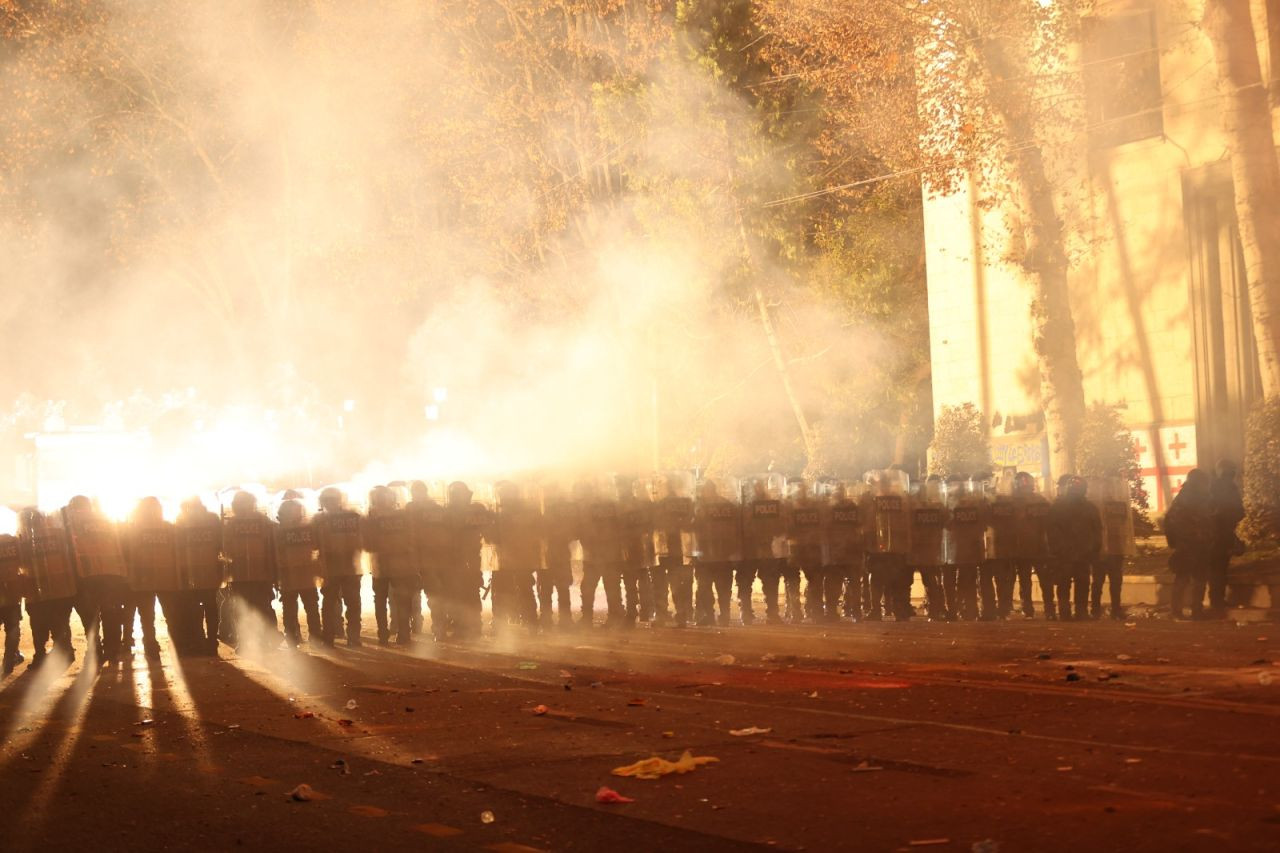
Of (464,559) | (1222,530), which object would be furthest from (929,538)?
(464,559)

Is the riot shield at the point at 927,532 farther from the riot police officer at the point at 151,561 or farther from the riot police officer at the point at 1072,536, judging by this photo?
the riot police officer at the point at 151,561

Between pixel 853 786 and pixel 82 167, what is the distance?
3544cm

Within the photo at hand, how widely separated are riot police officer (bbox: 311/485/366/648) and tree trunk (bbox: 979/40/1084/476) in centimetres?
1040

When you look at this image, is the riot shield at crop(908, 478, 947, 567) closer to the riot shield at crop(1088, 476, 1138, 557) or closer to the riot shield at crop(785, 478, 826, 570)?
the riot shield at crop(785, 478, 826, 570)

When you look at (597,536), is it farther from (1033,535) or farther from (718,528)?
(1033,535)

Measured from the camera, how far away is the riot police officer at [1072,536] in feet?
56.1

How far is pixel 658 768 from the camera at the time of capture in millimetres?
8375

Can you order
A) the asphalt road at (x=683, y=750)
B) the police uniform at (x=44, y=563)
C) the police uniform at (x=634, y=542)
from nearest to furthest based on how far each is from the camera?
the asphalt road at (x=683, y=750) → the police uniform at (x=44, y=563) → the police uniform at (x=634, y=542)

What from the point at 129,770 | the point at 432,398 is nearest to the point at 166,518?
the point at 129,770

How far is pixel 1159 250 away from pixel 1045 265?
4058mm

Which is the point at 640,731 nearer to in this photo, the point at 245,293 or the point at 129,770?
the point at 129,770

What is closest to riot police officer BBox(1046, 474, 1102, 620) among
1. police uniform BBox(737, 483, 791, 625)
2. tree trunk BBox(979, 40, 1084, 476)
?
police uniform BBox(737, 483, 791, 625)

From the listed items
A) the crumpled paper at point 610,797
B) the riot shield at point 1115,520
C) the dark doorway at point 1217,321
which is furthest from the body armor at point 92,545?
the dark doorway at point 1217,321

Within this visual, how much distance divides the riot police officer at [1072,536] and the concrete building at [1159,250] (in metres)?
8.03
